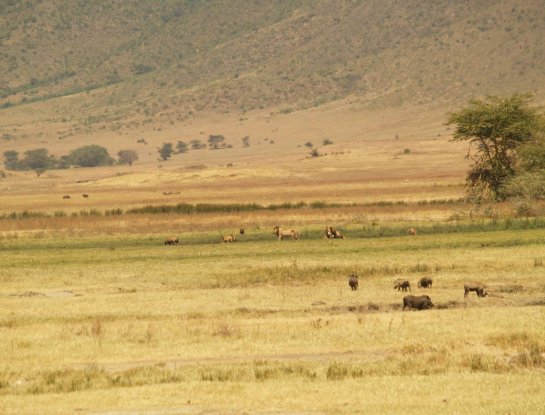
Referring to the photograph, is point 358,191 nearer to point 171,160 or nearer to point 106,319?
point 106,319

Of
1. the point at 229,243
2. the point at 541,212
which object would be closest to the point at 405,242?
the point at 229,243

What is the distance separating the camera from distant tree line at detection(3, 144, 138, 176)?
573 feet

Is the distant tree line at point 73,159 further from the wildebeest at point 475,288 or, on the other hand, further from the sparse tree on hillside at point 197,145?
the wildebeest at point 475,288

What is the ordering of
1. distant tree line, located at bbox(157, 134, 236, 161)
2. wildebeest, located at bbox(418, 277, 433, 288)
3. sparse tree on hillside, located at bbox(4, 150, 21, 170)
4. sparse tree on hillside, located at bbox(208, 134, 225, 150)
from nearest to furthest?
wildebeest, located at bbox(418, 277, 433, 288) → sparse tree on hillside, located at bbox(4, 150, 21, 170) → distant tree line, located at bbox(157, 134, 236, 161) → sparse tree on hillside, located at bbox(208, 134, 225, 150)

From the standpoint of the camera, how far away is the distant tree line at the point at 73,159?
6875 inches

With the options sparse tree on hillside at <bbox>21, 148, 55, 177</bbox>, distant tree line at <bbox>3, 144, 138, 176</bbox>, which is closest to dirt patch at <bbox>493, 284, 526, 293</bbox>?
distant tree line at <bbox>3, 144, 138, 176</bbox>

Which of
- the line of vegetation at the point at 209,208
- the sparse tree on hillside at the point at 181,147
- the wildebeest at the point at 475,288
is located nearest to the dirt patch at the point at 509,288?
the wildebeest at the point at 475,288

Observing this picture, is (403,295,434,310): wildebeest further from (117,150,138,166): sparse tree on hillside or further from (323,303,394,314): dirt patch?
(117,150,138,166): sparse tree on hillside

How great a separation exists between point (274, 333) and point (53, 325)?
5.84 metres

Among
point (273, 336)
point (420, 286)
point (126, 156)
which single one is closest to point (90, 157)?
point (126, 156)

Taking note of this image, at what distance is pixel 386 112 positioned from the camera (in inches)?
7402

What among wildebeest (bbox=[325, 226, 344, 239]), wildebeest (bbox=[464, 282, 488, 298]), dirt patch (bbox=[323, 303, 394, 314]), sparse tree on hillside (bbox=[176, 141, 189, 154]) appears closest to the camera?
dirt patch (bbox=[323, 303, 394, 314])

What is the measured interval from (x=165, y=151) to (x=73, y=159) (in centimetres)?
1627

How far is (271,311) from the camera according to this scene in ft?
88.9
